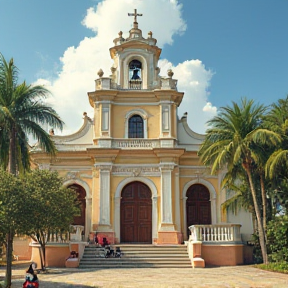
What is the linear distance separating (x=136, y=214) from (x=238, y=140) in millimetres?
8074

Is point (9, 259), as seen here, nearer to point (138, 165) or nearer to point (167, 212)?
point (167, 212)

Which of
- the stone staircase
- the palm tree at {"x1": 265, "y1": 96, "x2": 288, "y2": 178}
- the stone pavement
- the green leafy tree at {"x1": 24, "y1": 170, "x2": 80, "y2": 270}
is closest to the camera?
the stone pavement

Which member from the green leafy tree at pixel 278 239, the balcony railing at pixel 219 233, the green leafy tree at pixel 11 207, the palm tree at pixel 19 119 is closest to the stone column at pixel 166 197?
the balcony railing at pixel 219 233

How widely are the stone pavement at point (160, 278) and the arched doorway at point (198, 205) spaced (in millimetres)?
5876

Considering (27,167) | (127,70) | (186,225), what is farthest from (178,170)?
(27,167)

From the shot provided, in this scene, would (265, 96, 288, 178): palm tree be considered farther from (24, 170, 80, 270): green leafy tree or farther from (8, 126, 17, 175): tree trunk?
(8, 126, 17, 175): tree trunk

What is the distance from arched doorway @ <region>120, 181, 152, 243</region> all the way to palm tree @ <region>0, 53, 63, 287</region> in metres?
8.59

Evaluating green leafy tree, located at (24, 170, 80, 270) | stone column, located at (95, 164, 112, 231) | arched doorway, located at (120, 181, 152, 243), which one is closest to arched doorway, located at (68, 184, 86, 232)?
A: stone column, located at (95, 164, 112, 231)

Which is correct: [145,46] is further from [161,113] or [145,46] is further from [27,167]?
[27,167]

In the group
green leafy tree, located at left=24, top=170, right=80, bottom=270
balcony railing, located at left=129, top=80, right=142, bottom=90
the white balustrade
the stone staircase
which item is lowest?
the stone staircase

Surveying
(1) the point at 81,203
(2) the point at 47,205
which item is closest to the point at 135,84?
(1) the point at 81,203

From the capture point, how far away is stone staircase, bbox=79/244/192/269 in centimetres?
2005

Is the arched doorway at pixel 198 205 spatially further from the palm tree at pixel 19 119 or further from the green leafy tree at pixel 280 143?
the palm tree at pixel 19 119

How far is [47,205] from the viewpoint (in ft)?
55.4
